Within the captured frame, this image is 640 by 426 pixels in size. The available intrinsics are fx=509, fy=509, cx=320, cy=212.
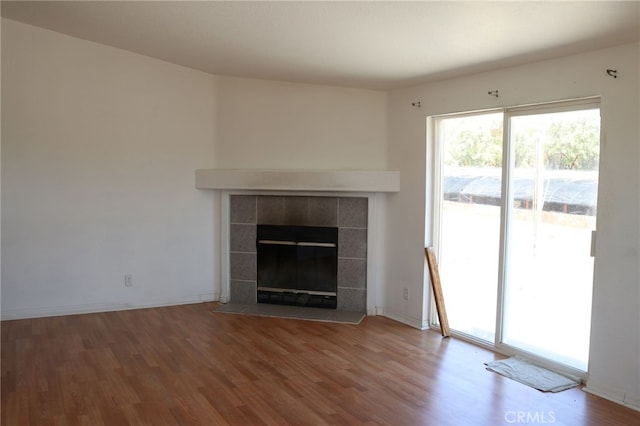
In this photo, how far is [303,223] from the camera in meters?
5.53

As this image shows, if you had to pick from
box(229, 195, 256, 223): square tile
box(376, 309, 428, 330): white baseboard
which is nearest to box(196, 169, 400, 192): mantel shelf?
box(229, 195, 256, 223): square tile

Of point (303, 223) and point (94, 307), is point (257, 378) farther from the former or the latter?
point (94, 307)

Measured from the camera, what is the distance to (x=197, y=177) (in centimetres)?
564

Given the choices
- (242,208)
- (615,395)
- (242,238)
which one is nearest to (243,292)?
(242,238)

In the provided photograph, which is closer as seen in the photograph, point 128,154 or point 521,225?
point 521,225

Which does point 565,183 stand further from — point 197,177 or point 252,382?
point 197,177

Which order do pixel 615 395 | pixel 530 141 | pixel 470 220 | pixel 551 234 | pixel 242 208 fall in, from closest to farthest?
pixel 615 395
pixel 551 234
pixel 530 141
pixel 470 220
pixel 242 208

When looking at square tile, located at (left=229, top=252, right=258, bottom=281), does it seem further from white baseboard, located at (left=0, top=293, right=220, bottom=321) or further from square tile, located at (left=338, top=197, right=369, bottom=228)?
square tile, located at (left=338, top=197, right=369, bottom=228)

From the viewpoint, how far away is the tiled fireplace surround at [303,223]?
5391mm

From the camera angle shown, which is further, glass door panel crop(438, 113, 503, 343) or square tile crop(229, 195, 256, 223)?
square tile crop(229, 195, 256, 223)

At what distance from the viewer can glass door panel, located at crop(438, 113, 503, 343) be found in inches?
172

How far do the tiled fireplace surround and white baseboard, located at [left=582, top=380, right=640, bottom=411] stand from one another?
7.83 feet

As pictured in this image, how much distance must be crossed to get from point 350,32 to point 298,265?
283 centimetres

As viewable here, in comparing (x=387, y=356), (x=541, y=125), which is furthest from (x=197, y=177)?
(x=541, y=125)
